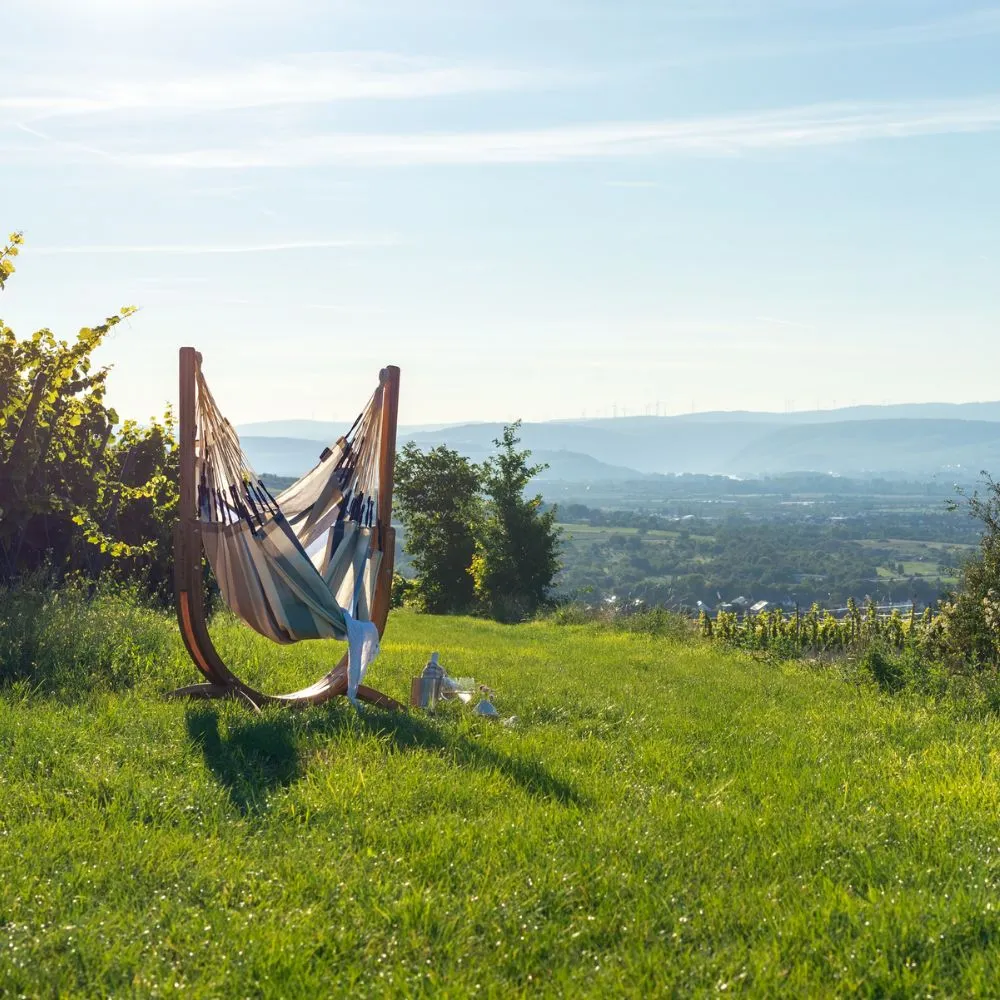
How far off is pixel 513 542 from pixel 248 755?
66.7 feet

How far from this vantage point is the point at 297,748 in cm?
487

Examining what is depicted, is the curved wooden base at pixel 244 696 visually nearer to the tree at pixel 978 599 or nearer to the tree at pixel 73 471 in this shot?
the tree at pixel 73 471

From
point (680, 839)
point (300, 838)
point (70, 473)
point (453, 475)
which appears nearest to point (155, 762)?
point (300, 838)

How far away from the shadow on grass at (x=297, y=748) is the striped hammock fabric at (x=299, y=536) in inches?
14.7

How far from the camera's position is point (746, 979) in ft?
9.24

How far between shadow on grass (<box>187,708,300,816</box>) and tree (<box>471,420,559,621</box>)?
19269 mm

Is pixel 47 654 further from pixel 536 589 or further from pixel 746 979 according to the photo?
pixel 536 589

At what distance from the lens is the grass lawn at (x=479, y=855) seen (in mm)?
2834

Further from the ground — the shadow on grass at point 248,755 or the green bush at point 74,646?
the green bush at point 74,646

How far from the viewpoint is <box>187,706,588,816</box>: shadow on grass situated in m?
4.31

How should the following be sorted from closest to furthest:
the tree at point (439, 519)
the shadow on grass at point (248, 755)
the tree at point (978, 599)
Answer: the shadow on grass at point (248, 755), the tree at point (978, 599), the tree at point (439, 519)

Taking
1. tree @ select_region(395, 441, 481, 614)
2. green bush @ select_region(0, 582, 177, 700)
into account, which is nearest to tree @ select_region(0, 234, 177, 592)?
green bush @ select_region(0, 582, 177, 700)

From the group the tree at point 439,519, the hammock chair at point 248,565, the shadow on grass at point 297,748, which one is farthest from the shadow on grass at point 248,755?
the tree at point 439,519

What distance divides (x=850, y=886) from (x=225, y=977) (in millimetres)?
2112
